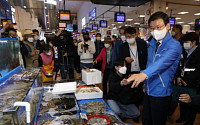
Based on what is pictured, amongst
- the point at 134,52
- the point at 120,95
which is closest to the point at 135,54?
the point at 134,52

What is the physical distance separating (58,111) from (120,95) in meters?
1.34

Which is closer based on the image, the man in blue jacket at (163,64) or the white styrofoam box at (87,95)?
the man in blue jacket at (163,64)

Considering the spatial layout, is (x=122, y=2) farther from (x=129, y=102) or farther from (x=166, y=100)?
(x=166, y=100)

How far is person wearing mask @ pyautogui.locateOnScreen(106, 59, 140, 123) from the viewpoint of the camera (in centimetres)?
260

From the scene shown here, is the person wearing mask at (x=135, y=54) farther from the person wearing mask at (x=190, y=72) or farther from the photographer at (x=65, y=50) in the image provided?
the photographer at (x=65, y=50)

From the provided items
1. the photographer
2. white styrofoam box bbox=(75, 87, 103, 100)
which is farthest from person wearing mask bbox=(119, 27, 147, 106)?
the photographer

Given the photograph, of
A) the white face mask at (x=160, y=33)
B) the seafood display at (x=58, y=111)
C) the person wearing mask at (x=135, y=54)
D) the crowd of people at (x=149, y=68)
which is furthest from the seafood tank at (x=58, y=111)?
the person wearing mask at (x=135, y=54)

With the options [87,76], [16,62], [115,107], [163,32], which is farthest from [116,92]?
[16,62]

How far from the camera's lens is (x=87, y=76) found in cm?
268

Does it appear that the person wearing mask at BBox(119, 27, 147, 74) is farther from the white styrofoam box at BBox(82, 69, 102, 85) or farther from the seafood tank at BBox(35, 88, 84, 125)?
the seafood tank at BBox(35, 88, 84, 125)

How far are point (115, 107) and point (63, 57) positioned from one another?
2069 millimetres

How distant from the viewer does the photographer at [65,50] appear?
147 inches

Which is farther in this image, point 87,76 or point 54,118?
point 87,76

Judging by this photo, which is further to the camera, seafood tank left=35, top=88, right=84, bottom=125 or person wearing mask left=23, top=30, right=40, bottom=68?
person wearing mask left=23, top=30, right=40, bottom=68
